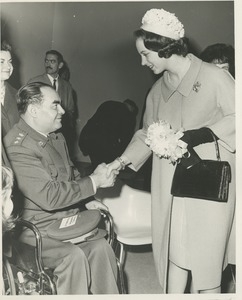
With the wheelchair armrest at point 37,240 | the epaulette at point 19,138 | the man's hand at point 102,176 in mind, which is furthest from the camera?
the man's hand at point 102,176

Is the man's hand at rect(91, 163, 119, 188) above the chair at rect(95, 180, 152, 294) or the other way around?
above

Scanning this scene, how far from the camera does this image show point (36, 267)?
1648 mm

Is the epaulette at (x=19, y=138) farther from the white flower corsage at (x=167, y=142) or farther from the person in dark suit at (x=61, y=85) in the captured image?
the white flower corsage at (x=167, y=142)

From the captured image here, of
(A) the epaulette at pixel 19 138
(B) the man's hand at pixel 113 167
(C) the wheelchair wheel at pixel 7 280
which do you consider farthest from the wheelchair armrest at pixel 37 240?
(B) the man's hand at pixel 113 167

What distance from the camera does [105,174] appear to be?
1.83m

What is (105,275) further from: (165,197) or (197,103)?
(197,103)

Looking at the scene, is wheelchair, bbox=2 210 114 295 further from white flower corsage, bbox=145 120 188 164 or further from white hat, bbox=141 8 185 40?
white hat, bbox=141 8 185 40

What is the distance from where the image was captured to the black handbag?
61.2 inches

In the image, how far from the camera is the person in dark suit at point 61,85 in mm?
1914

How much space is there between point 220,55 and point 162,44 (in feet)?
1.70

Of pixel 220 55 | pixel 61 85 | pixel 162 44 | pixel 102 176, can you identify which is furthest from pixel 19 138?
pixel 220 55

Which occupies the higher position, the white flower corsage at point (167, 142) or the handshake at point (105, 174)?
the white flower corsage at point (167, 142)

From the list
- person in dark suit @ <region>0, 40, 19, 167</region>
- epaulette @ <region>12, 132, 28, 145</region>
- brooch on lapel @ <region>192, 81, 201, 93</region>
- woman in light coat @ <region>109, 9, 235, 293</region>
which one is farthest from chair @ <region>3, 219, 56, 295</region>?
brooch on lapel @ <region>192, 81, 201, 93</region>

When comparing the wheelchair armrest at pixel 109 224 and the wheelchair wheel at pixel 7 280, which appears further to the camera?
the wheelchair armrest at pixel 109 224
